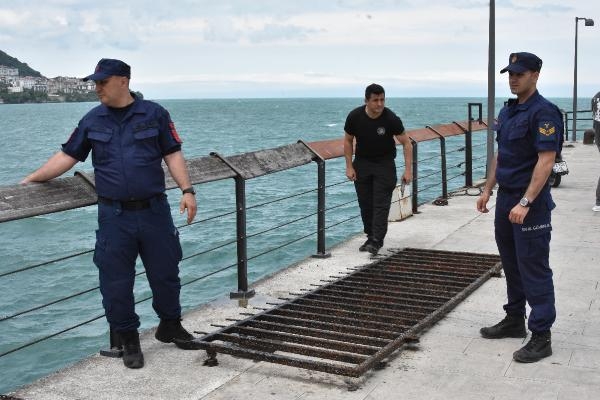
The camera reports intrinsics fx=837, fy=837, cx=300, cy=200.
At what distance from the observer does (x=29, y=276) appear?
18781 millimetres

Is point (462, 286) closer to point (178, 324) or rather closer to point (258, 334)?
point (258, 334)

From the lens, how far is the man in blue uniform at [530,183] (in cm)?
487

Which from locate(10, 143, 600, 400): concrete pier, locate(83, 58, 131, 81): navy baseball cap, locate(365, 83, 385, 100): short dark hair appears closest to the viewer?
locate(10, 143, 600, 400): concrete pier

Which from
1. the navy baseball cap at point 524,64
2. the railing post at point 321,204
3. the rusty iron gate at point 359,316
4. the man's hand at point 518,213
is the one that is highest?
the navy baseball cap at point 524,64

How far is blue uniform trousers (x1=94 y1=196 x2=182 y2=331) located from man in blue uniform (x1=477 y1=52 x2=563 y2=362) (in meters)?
2.07

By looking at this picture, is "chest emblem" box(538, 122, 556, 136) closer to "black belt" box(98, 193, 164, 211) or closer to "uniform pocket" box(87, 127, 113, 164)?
"black belt" box(98, 193, 164, 211)

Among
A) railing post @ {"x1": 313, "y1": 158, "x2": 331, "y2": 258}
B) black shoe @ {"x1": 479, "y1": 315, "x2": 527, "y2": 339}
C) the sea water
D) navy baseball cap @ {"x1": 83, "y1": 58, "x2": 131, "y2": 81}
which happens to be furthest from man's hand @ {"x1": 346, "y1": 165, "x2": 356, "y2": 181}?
navy baseball cap @ {"x1": 83, "y1": 58, "x2": 131, "y2": 81}

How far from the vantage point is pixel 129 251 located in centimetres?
496

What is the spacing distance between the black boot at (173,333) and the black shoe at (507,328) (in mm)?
1980

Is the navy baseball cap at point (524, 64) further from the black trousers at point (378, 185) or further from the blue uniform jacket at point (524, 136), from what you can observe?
the black trousers at point (378, 185)

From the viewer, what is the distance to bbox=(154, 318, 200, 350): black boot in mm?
5410

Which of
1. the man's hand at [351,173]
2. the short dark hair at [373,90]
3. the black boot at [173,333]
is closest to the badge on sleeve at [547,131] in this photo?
the black boot at [173,333]

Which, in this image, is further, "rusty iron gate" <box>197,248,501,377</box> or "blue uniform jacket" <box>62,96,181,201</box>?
"rusty iron gate" <box>197,248,501,377</box>

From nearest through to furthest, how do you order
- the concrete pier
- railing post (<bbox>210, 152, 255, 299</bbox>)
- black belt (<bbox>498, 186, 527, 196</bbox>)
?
the concrete pier, black belt (<bbox>498, 186, 527, 196</bbox>), railing post (<bbox>210, 152, 255, 299</bbox>)
